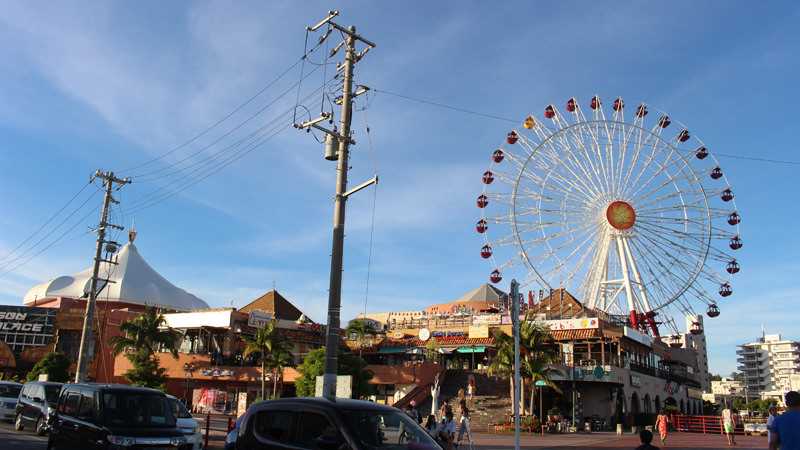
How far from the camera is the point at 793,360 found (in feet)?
537

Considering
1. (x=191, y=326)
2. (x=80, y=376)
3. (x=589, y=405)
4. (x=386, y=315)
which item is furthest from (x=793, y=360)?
(x=80, y=376)

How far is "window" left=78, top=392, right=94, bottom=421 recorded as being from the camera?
1295 cm

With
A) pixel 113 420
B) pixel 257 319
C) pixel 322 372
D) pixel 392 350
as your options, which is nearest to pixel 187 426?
pixel 113 420

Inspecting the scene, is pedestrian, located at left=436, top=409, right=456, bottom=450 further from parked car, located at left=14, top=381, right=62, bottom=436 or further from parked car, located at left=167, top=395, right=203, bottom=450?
parked car, located at left=14, top=381, right=62, bottom=436

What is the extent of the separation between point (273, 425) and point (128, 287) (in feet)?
226

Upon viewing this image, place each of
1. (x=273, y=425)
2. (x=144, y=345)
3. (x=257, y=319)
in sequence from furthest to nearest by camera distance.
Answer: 1. (x=257, y=319)
2. (x=144, y=345)
3. (x=273, y=425)

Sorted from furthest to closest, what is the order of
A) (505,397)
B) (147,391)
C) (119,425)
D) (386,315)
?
(386,315), (505,397), (147,391), (119,425)

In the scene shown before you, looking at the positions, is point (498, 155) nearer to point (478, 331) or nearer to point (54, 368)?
point (478, 331)

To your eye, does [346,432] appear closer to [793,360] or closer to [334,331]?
[334,331]

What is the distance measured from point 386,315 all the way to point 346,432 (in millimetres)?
83861

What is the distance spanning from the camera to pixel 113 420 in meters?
12.7

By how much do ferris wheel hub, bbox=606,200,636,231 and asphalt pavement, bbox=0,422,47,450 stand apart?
4201cm

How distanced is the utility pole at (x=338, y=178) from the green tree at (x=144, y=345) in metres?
32.5

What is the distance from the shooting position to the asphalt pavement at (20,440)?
17100 mm
